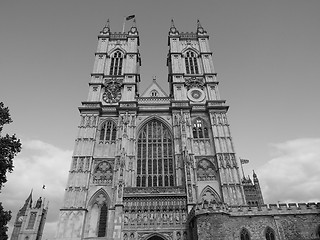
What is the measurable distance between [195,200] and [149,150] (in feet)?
26.0

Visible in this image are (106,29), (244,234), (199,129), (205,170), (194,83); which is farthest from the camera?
(106,29)

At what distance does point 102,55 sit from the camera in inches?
1428

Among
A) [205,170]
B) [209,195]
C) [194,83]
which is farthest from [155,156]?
[194,83]

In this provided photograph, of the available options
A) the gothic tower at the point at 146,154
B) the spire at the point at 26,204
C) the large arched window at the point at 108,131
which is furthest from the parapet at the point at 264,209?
the spire at the point at 26,204

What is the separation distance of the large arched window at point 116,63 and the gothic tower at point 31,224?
3705 cm

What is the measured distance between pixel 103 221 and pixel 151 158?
8048mm

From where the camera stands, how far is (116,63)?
36375 mm

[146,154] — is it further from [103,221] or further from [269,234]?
[269,234]

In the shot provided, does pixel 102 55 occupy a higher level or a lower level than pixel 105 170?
higher

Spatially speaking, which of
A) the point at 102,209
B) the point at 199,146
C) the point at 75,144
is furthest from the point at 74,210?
the point at 199,146

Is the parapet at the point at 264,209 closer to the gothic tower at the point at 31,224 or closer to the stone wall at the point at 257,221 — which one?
the stone wall at the point at 257,221

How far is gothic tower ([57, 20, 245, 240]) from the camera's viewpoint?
23125 millimetres

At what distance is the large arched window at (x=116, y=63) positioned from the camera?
3531cm

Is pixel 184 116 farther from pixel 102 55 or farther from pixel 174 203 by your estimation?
pixel 102 55
